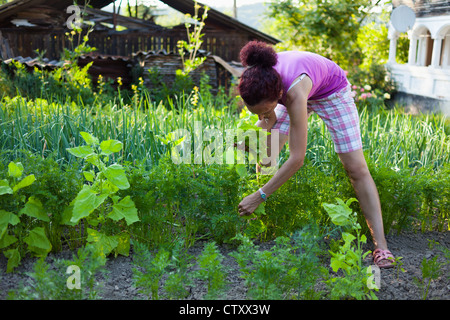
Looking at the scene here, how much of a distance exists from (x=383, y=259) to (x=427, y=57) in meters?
9.41

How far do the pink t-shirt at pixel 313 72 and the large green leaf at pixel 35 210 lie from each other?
4.21ft

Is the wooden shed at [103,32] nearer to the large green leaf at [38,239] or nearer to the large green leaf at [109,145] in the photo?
the large green leaf at [109,145]

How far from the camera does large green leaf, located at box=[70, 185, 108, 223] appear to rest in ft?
6.56

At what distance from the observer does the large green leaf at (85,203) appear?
1998mm

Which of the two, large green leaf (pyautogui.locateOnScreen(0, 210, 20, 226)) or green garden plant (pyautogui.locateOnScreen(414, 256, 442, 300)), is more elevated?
large green leaf (pyautogui.locateOnScreen(0, 210, 20, 226))

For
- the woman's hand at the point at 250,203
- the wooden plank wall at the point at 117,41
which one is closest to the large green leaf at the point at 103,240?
the woman's hand at the point at 250,203

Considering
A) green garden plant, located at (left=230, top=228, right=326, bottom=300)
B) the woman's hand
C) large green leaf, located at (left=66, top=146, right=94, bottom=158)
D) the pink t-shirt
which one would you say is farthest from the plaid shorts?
large green leaf, located at (left=66, top=146, right=94, bottom=158)

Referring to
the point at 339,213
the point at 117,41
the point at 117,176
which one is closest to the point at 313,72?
the point at 339,213

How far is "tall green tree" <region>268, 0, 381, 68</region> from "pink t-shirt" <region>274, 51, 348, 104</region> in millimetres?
10462

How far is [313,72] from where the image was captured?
7.34ft

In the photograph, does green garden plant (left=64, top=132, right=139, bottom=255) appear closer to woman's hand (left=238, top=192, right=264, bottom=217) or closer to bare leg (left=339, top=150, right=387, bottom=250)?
woman's hand (left=238, top=192, right=264, bottom=217)

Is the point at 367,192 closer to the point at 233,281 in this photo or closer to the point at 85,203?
the point at 233,281

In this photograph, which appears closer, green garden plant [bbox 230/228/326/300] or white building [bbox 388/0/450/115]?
green garden plant [bbox 230/228/326/300]

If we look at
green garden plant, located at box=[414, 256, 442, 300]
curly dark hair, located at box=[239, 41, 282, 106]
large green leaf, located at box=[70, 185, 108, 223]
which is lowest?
green garden plant, located at box=[414, 256, 442, 300]
